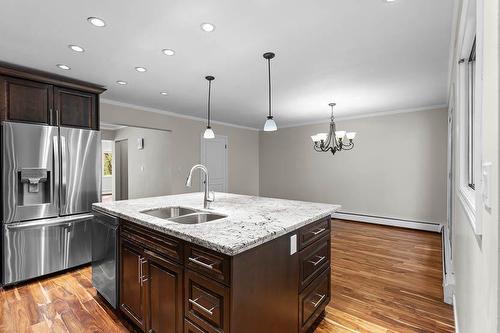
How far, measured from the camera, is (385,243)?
4.13m

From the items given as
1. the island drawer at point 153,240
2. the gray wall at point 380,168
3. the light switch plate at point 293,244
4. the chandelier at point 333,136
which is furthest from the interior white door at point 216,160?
the light switch plate at point 293,244

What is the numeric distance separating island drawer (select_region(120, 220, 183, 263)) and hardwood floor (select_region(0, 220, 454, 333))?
2.65 ft

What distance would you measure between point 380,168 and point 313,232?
4046 millimetres

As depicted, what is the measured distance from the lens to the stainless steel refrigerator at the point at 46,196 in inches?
106

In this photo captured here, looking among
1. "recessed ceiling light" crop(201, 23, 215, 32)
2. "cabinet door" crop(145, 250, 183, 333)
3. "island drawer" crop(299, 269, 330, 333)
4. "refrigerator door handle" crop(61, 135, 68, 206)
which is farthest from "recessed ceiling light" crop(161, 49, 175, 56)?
"island drawer" crop(299, 269, 330, 333)

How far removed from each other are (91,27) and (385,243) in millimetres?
4764

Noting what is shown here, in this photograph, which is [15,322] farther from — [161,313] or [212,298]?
[212,298]

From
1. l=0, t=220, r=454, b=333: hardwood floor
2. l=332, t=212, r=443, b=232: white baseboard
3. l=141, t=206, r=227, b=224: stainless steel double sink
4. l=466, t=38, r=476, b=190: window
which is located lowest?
l=0, t=220, r=454, b=333: hardwood floor

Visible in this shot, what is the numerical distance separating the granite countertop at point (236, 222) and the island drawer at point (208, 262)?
0.06 m

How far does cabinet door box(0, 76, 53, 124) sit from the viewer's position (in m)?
2.73

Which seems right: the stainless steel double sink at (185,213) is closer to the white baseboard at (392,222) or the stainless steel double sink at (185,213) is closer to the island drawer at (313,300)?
the island drawer at (313,300)

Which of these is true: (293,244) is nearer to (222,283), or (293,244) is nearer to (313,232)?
(313,232)

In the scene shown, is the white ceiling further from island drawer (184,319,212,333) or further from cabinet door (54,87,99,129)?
island drawer (184,319,212,333)

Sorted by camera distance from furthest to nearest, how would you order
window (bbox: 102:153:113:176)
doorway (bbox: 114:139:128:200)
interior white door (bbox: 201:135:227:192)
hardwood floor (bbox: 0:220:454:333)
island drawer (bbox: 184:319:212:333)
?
window (bbox: 102:153:113:176), doorway (bbox: 114:139:128:200), interior white door (bbox: 201:135:227:192), hardwood floor (bbox: 0:220:454:333), island drawer (bbox: 184:319:212:333)
